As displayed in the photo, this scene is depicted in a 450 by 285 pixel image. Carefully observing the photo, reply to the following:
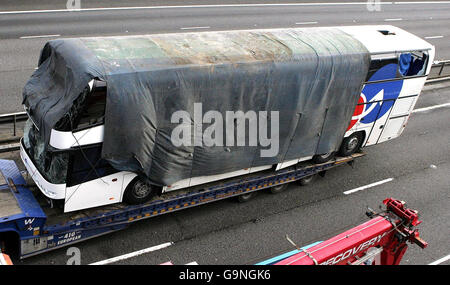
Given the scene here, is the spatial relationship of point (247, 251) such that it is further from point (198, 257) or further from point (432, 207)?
point (432, 207)

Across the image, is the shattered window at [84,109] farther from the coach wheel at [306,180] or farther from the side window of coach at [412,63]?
the side window of coach at [412,63]

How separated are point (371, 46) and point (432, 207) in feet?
14.8

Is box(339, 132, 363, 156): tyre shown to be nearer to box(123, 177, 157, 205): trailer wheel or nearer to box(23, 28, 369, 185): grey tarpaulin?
box(23, 28, 369, 185): grey tarpaulin

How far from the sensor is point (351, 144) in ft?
43.8

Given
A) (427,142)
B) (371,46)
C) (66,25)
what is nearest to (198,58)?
(371,46)

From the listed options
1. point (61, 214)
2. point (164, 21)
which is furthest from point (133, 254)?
point (164, 21)

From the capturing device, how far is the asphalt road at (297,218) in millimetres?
10055

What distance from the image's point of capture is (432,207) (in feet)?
41.6

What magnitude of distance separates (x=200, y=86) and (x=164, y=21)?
15.0 metres

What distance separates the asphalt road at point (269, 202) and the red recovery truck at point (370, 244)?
663 millimetres

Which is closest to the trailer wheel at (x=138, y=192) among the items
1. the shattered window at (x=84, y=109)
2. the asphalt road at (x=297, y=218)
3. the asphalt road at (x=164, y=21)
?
the asphalt road at (x=297, y=218)

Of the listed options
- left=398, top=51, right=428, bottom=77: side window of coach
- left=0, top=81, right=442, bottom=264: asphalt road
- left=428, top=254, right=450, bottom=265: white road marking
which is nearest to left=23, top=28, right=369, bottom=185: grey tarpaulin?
left=0, top=81, right=442, bottom=264: asphalt road

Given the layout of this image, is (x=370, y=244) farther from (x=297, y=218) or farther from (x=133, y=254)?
(x=133, y=254)
